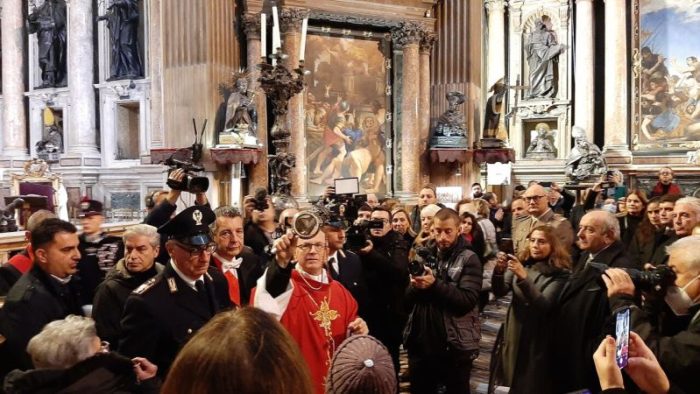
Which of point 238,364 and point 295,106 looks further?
point 295,106

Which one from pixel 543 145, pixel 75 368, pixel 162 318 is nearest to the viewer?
pixel 75 368

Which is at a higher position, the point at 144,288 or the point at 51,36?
the point at 51,36

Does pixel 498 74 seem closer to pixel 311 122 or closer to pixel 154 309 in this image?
pixel 311 122

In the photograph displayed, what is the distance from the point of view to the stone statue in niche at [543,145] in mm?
18312

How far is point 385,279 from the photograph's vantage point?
4840mm

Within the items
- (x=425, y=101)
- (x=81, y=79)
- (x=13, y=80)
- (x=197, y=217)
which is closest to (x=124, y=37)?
(x=81, y=79)

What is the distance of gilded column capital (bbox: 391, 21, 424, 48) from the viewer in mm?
13484

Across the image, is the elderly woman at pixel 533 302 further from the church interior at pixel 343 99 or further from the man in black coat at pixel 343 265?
the church interior at pixel 343 99

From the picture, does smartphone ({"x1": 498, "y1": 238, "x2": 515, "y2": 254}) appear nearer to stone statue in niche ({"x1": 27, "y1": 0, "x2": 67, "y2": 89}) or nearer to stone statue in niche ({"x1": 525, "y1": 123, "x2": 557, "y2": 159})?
stone statue in niche ({"x1": 525, "y1": 123, "x2": 557, "y2": 159})

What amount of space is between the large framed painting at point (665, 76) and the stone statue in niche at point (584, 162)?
58.4 inches

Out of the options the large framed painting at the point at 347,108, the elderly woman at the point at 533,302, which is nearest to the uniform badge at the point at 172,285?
the elderly woman at the point at 533,302

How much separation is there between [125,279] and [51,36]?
50.1 ft

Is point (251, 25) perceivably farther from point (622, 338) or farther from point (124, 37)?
point (622, 338)

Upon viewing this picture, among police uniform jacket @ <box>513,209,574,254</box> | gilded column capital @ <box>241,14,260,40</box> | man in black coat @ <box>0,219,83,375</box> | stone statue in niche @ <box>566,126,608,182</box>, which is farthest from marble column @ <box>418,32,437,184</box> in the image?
man in black coat @ <box>0,219,83,375</box>
